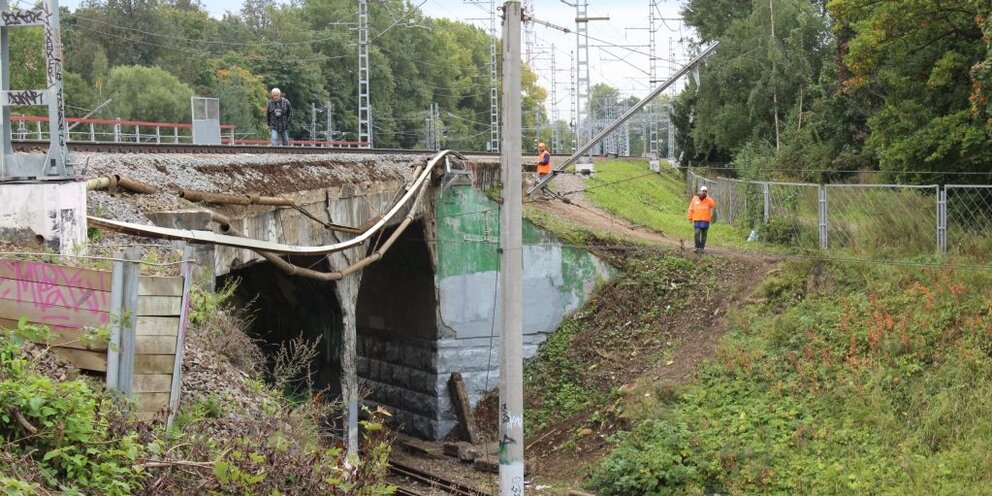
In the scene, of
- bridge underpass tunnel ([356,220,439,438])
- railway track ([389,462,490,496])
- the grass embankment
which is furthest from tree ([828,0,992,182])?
railway track ([389,462,490,496])

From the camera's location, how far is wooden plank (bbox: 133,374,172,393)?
25.1 ft

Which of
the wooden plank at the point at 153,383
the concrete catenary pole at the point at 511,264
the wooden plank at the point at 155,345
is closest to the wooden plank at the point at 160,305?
the wooden plank at the point at 155,345

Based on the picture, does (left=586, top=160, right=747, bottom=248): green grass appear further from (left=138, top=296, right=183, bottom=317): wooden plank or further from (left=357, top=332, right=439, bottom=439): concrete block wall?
(left=138, top=296, right=183, bottom=317): wooden plank

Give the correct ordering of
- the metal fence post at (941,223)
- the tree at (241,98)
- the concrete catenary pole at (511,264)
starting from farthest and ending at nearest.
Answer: the tree at (241,98) < the metal fence post at (941,223) < the concrete catenary pole at (511,264)

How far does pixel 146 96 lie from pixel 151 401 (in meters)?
43.8

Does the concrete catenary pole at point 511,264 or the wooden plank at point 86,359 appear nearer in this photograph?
the wooden plank at point 86,359

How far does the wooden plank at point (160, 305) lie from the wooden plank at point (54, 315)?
0.79 feet

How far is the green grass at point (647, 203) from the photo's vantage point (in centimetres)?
2604

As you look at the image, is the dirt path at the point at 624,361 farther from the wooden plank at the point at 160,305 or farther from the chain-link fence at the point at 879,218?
the wooden plank at the point at 160,305

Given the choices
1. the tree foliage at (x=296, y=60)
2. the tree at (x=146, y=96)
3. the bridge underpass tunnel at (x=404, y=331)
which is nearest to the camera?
the bridge underpass tunnel at (x=404, y=331)

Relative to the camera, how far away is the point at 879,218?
1991cm

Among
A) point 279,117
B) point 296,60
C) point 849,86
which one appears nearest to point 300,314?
point 279,117

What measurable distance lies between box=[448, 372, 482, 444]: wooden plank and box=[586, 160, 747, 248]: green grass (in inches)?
250

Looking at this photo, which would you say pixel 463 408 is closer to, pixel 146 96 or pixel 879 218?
pixel 879 218
